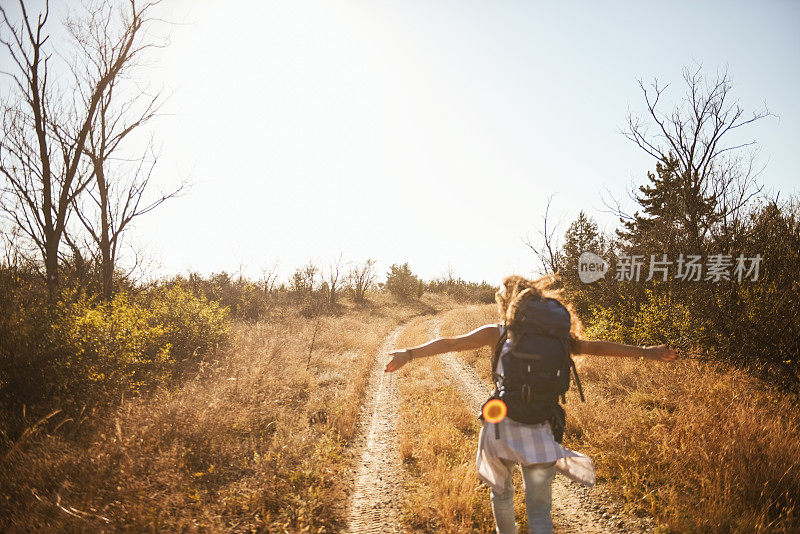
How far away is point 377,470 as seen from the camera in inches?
203

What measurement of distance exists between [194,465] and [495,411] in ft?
14.6

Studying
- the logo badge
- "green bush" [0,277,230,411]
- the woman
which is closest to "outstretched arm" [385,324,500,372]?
the woman

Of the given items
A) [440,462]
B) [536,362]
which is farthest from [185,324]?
[536,362]

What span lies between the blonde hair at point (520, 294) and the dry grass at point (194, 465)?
125 inches

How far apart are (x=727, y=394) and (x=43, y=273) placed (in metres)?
15.4

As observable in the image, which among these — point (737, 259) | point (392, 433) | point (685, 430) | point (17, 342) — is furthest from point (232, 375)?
point (737, 259)

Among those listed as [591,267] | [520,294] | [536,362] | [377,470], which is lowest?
[377,470]

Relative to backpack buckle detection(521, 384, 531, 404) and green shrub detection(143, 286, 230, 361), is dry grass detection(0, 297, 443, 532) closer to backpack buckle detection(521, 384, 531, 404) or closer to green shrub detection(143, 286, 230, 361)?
green shrub detection(143, 286, 230, 361)

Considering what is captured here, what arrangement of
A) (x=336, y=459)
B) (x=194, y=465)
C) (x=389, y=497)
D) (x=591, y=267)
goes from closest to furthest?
(x=389, y=497), (x=194, y=465), (x=336, y=459), (x=591, y=267)

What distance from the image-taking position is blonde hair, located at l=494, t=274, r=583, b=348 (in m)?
2.41

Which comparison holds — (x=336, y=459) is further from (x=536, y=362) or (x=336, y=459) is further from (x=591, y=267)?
(x=591, y=267)

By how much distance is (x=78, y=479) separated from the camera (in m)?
3.95

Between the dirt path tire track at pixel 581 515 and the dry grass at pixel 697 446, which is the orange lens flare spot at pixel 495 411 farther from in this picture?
the dirt path tire track at pixel 581 515

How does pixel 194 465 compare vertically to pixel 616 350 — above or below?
below
